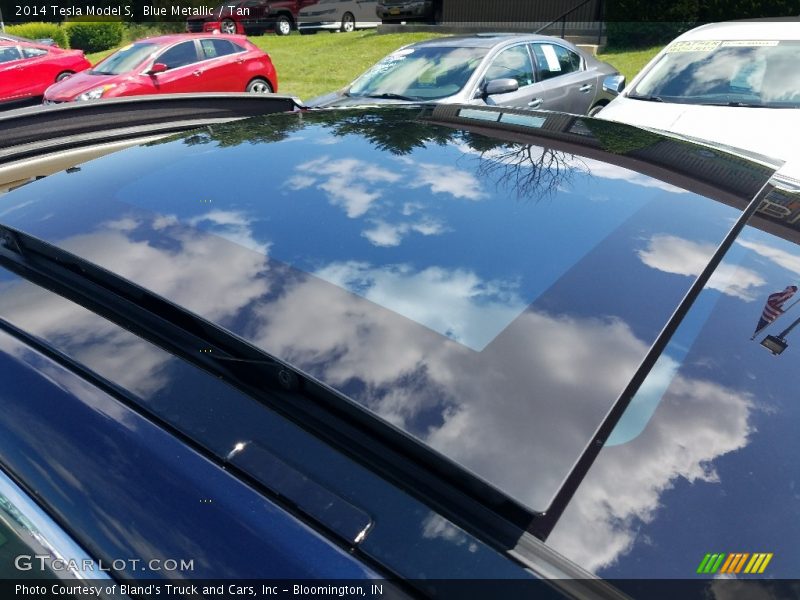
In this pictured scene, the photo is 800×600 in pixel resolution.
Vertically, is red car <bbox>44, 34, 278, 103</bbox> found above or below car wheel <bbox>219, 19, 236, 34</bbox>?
below

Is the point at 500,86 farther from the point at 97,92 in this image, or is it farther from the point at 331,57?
the point at 331,57

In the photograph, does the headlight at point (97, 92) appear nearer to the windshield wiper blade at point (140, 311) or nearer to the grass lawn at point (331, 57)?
the grass lawn at point (331, 57)

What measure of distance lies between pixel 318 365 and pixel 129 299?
53 centimetres

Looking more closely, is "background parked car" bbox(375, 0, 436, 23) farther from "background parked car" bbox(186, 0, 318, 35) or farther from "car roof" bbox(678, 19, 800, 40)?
"car roof" bbox(678, 19, 800, 40)

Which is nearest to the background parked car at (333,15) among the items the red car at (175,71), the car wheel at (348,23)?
the car wheel at (348,23)

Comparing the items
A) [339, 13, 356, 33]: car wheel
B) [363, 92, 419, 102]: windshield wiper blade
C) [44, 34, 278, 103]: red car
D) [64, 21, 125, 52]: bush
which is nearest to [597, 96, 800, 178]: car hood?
[363, 92, 419, 102]: windshield wiper blade

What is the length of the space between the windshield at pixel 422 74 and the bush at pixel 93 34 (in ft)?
81.6

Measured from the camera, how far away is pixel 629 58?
14.0m

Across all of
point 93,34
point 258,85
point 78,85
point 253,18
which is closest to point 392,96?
point 258,85

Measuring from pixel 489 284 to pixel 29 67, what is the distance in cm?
1489

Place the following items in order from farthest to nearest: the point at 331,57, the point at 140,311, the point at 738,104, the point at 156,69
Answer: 1. the point at 331,57
2. the point at 156,69
3. the point at 738,104
4. the point at 140,311

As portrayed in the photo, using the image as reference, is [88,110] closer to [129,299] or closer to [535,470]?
[129,299]

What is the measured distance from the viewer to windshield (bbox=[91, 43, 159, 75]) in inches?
397

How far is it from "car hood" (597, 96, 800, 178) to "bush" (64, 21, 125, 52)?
2814 cm
